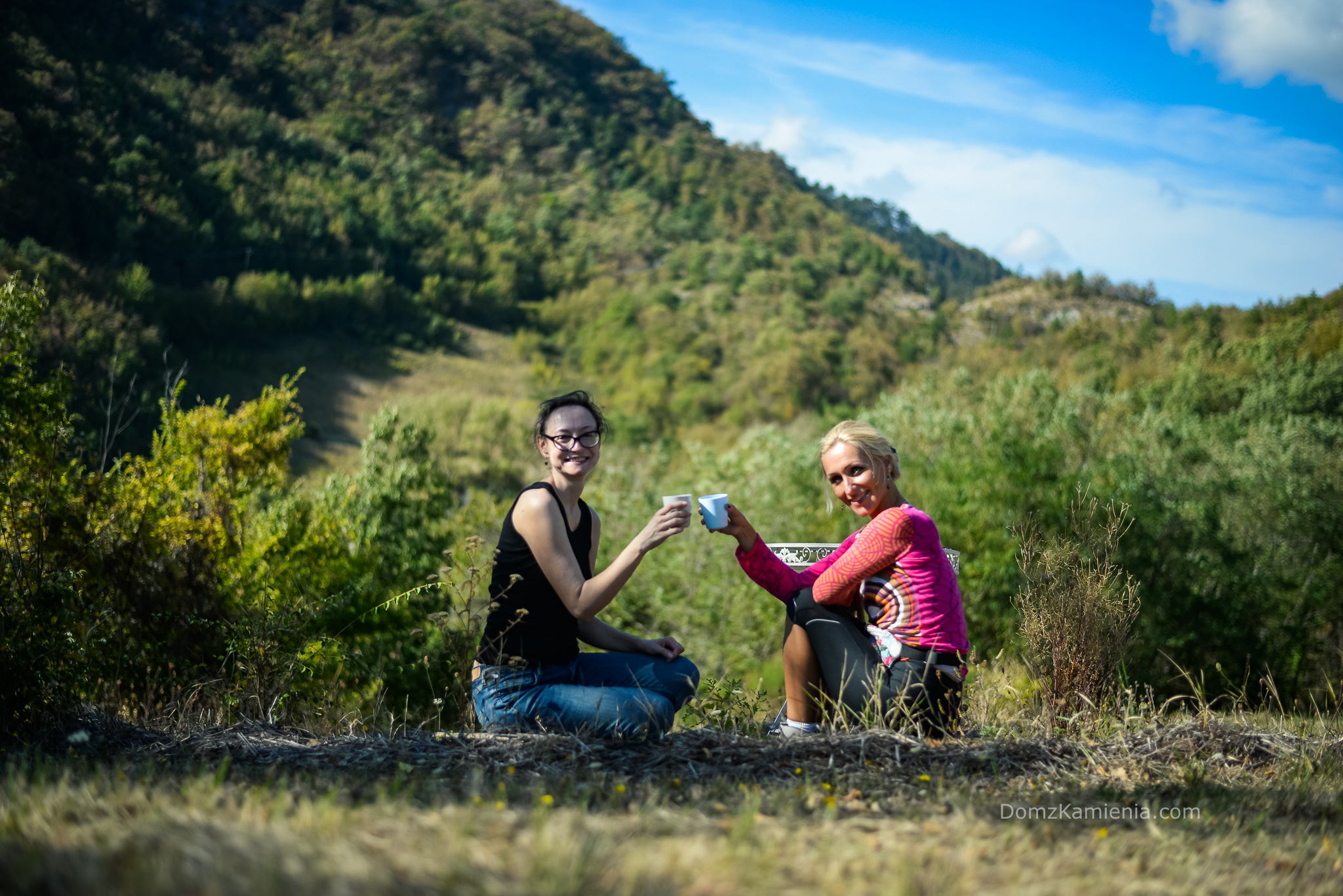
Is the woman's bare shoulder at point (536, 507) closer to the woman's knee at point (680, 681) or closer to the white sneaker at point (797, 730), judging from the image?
the woman's knee at point (680, 681)

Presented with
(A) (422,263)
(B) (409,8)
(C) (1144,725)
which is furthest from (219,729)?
(B) (409,8)

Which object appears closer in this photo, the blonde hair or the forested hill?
the blonde hair

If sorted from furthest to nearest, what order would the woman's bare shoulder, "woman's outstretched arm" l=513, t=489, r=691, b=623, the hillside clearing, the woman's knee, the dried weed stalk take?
the dried weed stalk
the woman's knee
the woman's bare shoulder
"woman's outstretched arm" l=513, t=489, r=691, b=623
the hillside clearing

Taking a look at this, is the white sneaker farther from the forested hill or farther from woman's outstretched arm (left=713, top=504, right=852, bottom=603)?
the forested hill

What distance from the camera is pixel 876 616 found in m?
3.41

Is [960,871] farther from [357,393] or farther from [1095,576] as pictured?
[357,393]

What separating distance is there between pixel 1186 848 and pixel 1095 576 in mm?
1986

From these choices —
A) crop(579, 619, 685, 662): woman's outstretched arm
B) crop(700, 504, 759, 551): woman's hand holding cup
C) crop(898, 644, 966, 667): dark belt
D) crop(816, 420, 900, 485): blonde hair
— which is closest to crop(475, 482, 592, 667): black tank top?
crop(579, 619, 685, 662): woman's outstretched arm

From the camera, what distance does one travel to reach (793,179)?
98125mm

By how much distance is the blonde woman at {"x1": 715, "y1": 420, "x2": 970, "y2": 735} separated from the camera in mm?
3217

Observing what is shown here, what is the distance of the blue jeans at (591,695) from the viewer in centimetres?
315

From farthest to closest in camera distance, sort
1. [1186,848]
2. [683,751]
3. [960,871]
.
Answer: [683,751] < [1186,848] < [960,871]

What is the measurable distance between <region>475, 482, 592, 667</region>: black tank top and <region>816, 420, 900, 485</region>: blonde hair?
113cm

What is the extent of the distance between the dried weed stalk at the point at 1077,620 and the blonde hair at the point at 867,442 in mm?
928
